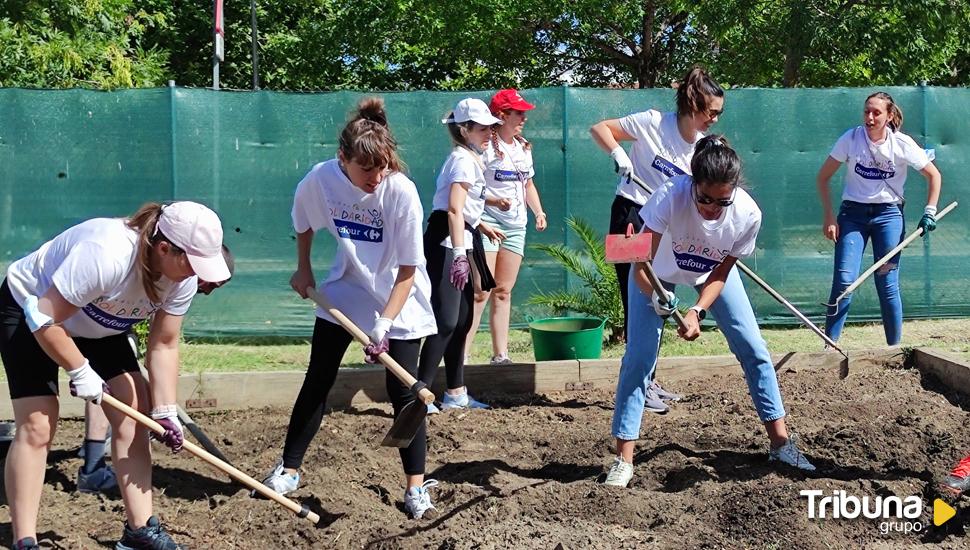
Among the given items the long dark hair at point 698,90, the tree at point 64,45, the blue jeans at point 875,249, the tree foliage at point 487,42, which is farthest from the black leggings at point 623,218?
the tree at point 64,45

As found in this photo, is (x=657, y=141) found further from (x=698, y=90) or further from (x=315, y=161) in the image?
(x=315, y=161)

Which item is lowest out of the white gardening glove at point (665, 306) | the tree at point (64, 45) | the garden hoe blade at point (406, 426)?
the garden hoe blade at point (406, 426)

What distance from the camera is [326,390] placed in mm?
4805

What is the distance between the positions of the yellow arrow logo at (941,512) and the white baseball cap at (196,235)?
293 cm

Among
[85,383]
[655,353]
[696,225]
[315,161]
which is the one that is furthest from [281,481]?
[315,161]

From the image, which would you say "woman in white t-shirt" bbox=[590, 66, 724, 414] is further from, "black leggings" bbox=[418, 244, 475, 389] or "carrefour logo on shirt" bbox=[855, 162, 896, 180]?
"carrefour logo on shirt" bbox=[855, 162, 896, 180]

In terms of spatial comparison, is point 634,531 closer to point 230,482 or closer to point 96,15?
point 230,482

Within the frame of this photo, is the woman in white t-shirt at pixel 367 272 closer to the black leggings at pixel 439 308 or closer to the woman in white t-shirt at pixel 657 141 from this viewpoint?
the black leggings at pixel 439 308

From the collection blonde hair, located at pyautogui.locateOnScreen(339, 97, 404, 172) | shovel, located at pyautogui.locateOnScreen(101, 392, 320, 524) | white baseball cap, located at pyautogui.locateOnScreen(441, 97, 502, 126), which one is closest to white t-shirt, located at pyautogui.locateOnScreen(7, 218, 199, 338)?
shovel, located at pyautogui.locateOnScreen(101, 392, 320, 524)

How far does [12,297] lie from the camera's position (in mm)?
4062

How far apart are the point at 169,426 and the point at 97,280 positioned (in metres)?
0.71

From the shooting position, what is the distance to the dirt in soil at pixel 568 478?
432cm

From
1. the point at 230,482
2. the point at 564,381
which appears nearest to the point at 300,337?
the point at 564,381

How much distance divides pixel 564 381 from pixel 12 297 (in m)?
3.75
